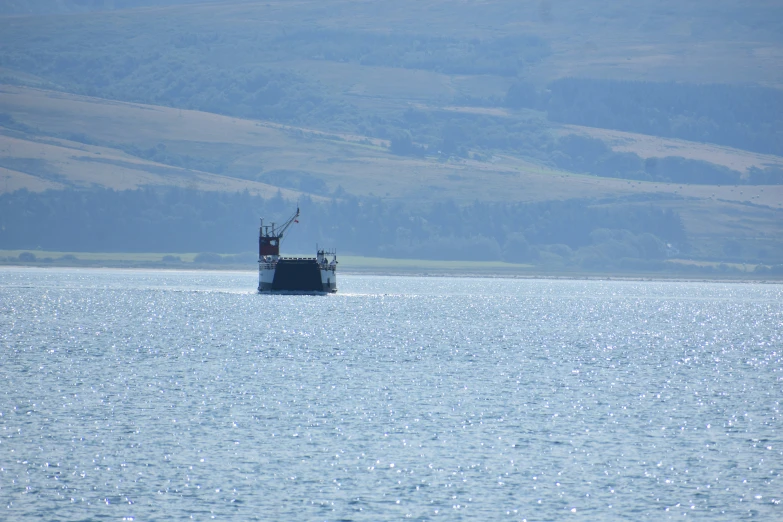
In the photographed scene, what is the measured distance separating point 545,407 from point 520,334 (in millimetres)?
50486

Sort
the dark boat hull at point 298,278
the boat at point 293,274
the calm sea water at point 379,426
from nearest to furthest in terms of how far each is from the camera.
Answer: the calm sea water at point 379,426, the dark boat hull at point 298,278, the boat at point 293,274

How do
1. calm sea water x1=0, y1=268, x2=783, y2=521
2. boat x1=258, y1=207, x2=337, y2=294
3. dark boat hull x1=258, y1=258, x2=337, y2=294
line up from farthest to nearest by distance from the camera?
boat x1=258, y1=207, x2=337, y2=294 → dark boat hull x1=258, y1=258, x2=337, y2=294 → calm sea water x1=0, y1=268, x2=783, y2=521

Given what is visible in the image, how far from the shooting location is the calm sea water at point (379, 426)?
128ft

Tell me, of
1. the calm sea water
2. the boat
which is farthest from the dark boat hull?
the calm sea water

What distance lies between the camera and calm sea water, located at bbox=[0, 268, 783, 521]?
39.1 meters

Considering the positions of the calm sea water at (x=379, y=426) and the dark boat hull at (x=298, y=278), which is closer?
the calm sea water at (x=379, y=426)

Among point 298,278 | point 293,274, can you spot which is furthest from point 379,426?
point 298,278

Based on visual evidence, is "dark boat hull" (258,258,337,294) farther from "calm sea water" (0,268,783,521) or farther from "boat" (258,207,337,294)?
"calm sea water" (0,268,783,521)

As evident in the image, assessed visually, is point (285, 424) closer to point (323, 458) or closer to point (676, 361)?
point (323, 458)

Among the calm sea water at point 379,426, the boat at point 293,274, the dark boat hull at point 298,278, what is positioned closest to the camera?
the calm sea water at point 379,426

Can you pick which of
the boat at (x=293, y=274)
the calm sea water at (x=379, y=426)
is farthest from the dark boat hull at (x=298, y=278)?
the calm sea water at (x=379, y=426)

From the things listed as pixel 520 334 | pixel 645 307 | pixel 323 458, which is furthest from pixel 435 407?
pixel 645 307

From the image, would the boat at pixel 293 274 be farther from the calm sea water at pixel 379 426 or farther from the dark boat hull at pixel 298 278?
the calm sea water at pixel 379 426

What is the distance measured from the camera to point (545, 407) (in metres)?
58.7
